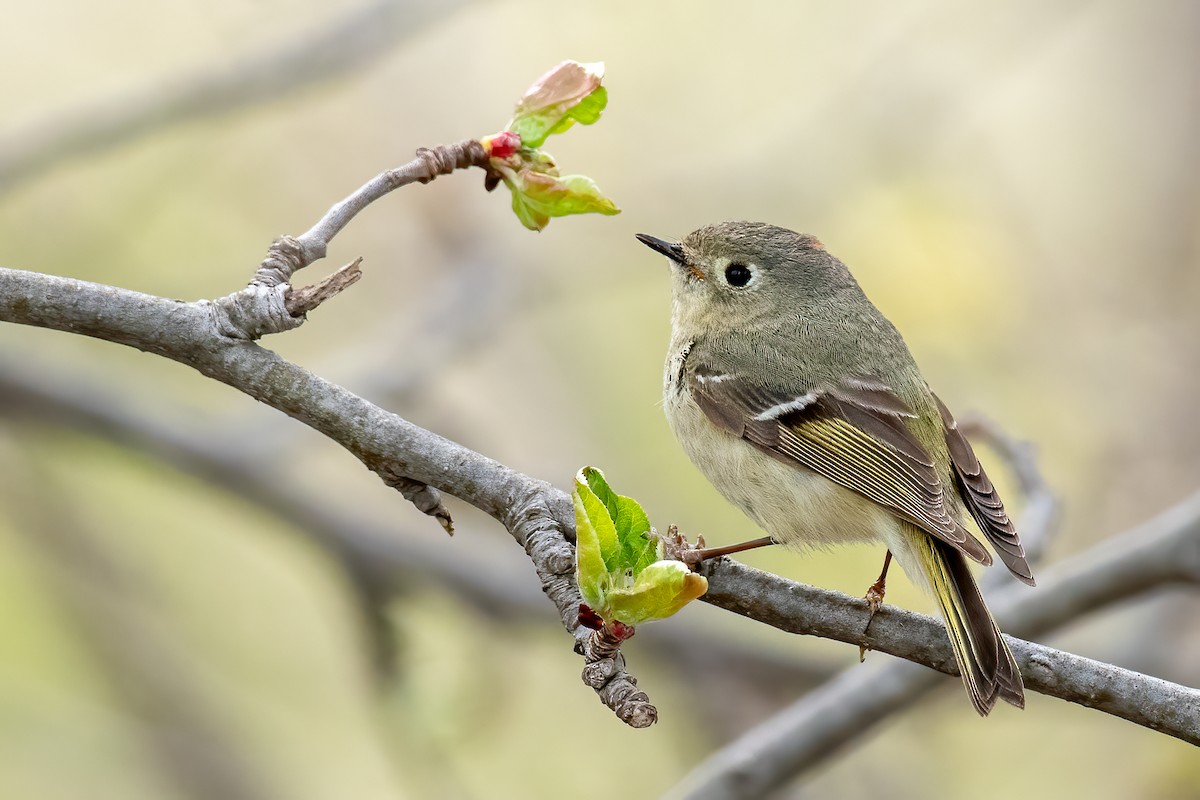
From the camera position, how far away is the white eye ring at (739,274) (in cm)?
273

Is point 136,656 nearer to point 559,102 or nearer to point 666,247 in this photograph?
point 666,247

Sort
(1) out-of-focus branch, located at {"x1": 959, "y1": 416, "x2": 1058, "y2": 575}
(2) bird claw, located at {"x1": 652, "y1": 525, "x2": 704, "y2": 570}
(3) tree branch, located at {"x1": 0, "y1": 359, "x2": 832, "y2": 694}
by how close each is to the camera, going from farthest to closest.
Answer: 1. (3) tree branch, located at {"x1": 0, "y1": 359, "x2": 832, "y2": 694}
2. (1) out-of-focus branch, located at {"x1": 959, "y1": 416, "x2": 1058, "y2": 575}
3. (2) bird claw, located at {"x1": 652, "y1": 525, "x2": 704, "y2": 570}

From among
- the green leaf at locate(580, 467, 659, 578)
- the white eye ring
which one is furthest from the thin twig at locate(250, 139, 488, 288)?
the white eye ring

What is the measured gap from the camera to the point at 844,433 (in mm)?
2309

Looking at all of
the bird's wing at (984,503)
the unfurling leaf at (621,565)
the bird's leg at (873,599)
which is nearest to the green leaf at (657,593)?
the unfurling leaf at (621,565)

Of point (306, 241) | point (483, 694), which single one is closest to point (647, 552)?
point (306, 241)

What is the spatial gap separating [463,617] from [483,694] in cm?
57

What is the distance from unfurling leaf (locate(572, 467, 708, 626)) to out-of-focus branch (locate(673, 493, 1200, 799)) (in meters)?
0.88

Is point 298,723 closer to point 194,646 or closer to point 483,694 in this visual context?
point 194,646

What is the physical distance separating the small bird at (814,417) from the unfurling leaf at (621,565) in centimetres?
68

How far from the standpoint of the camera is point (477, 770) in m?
4.01

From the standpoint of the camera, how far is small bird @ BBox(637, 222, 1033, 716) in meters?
2.13

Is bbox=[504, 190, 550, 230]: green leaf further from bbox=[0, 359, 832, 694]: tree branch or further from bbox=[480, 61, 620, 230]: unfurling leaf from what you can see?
bbox=[0, 359, 832, 694]: tree branch

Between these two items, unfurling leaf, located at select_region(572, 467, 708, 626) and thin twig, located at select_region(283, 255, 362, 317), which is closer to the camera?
unfurling leaf, located at select_region(572, 467, 708, 626)
